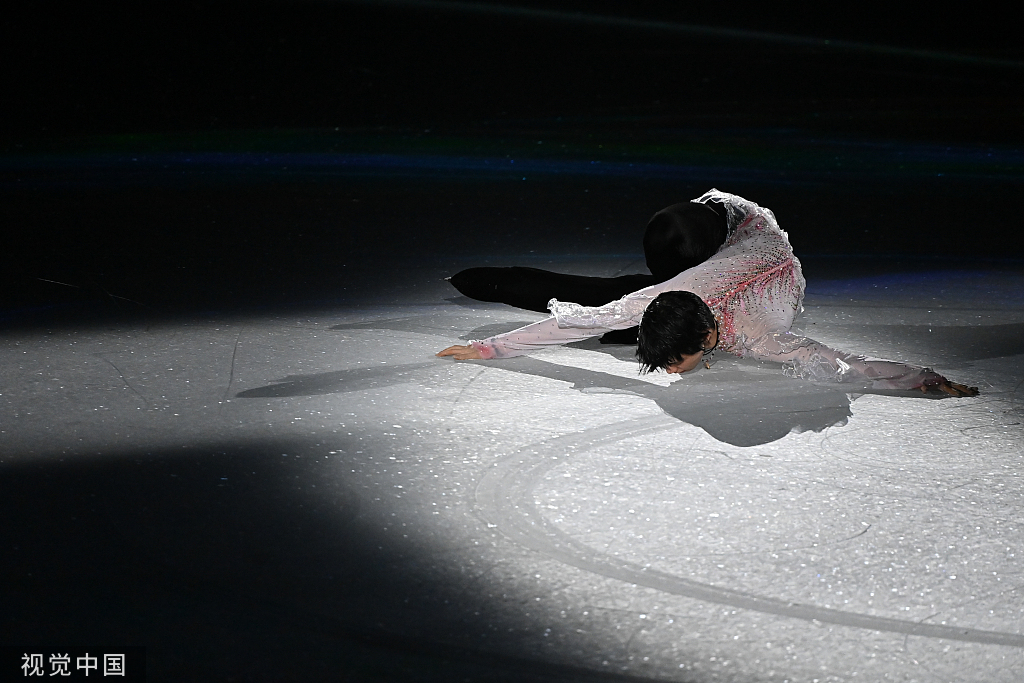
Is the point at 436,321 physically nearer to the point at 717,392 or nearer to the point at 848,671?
the point at 717,392

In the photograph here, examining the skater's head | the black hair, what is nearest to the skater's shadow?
the black hair

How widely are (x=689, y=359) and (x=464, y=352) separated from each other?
0.90 m

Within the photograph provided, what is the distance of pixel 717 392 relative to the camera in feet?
13.2

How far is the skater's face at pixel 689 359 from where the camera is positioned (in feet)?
12.7

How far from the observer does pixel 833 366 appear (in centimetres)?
404

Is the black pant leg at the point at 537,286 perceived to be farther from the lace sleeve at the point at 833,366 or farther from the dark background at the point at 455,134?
the lace sleeve at the point at 833,366

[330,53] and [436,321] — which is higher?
[330,53]

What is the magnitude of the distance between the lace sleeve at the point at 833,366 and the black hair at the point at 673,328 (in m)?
0.36

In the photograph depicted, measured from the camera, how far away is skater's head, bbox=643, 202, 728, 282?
4.66 metres

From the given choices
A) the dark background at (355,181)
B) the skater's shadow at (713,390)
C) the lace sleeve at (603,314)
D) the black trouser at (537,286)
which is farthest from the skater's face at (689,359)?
the dark background at (355,181)

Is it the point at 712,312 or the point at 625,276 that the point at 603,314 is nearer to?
the point at 712,312

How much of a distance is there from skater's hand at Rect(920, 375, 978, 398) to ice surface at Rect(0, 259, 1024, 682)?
0.13 feet

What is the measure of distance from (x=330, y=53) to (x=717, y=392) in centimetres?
1261

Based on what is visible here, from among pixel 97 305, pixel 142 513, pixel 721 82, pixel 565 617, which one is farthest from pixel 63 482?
pixel 721 82
